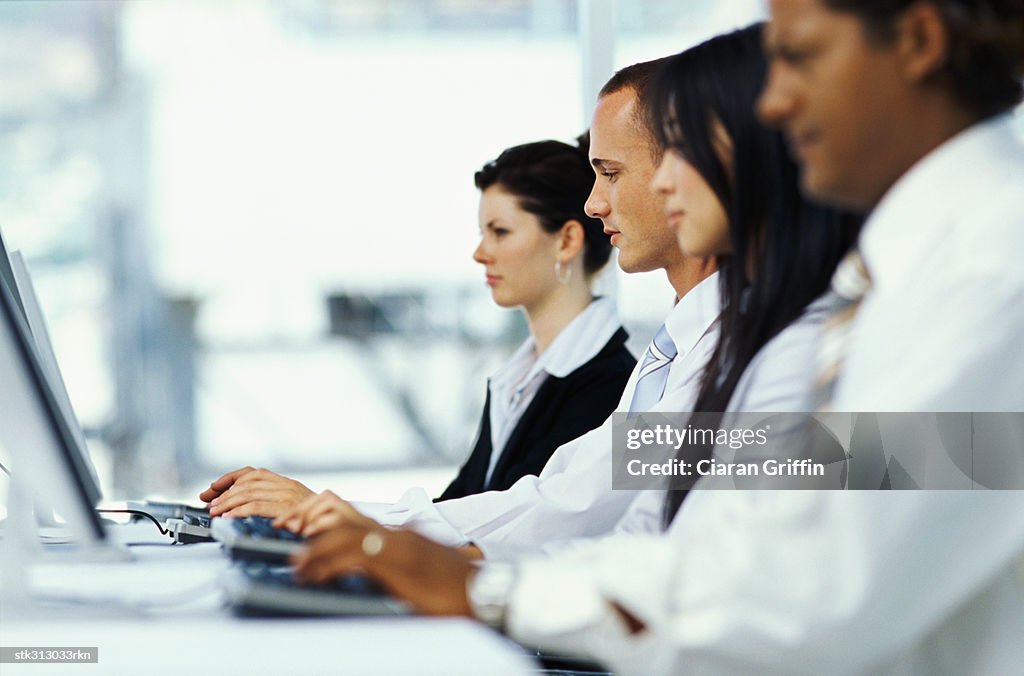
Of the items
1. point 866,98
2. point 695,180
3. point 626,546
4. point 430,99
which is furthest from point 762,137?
point 430,99

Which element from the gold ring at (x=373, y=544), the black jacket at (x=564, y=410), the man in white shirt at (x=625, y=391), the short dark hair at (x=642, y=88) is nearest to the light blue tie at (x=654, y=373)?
the man in white shirt at (x=625, y=391)

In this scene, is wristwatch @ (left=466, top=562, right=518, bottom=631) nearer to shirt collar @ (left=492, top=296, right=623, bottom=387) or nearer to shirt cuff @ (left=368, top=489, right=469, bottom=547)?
shirt cuff @ (left=368, top=489, right=469, bottom=547)

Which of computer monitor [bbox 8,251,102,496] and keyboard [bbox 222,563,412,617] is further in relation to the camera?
computer monitor [bbox 8,251,102,496]

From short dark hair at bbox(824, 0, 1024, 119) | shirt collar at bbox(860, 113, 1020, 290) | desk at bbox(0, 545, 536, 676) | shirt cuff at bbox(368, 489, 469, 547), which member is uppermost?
short dark hair at bbox(824, 0, 1024, 119)

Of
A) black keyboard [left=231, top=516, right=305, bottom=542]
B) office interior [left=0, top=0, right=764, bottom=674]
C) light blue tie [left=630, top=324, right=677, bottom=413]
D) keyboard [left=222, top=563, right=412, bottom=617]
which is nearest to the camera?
keyboard [left=222, top=563, right=412, bottom=617]

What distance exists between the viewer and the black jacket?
7.36ft

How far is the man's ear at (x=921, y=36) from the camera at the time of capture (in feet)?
3.16

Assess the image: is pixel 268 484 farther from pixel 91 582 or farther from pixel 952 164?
pixel 952 164

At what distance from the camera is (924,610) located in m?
0.99

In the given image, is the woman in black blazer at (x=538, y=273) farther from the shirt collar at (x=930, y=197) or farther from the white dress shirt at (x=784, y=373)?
the shirt collar at (x=930, y=197)

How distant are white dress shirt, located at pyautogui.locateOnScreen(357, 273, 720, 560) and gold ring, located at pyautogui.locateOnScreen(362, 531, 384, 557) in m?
0.51

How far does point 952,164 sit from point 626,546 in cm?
42

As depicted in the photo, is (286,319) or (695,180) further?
(286,319)

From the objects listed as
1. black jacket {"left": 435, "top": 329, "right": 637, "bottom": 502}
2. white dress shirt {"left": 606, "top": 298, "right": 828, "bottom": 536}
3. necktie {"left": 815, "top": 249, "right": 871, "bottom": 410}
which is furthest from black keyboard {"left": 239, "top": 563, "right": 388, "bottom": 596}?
black jacket {"left": 435, "top": 329, "right": 637, "bottom": 502}
